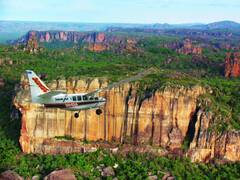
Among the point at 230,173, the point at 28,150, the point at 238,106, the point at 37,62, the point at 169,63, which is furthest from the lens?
the point at 169,63

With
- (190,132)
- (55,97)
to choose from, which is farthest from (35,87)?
(190,132)

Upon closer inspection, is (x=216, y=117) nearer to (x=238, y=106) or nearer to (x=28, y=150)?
(x=238, y=106)

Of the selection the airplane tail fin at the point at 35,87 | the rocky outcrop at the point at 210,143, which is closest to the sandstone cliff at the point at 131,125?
the rocky outcrop at the point at 210,143

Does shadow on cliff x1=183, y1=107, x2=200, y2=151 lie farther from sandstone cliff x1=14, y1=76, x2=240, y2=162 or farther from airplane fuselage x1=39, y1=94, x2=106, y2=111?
airplane fuselage x1=39, y1=94, x2=106, y2=111

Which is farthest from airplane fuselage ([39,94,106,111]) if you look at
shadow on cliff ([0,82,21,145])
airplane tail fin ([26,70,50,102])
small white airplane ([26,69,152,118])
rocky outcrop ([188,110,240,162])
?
shadow on cliff ([0,82,21,145])

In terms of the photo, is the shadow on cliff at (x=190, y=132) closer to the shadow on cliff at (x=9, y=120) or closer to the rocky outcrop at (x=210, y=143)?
the rocky outcrop at (x=210, y=143)

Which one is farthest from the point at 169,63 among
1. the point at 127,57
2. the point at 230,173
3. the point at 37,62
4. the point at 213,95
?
the point at 230,173
